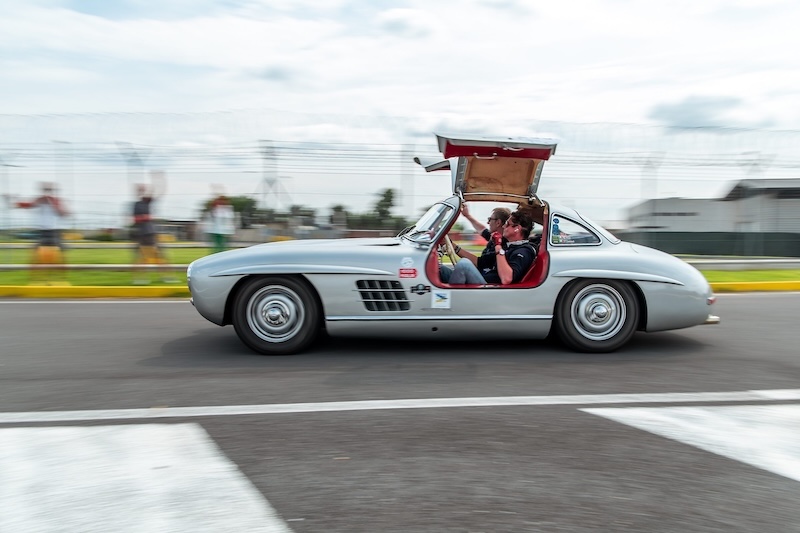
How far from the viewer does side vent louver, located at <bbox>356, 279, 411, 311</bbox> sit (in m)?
5.45

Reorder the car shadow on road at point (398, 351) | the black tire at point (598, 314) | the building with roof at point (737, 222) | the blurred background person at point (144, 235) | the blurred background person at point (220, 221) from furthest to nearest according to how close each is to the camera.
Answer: the building with roof at point (737, 222) → the blurred background person at point (220, 221) → the blurred background person at point (144, 235) → the black tire at point (598, 314) → the car shadow on road at point (398, 351)

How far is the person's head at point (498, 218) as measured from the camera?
633 cm

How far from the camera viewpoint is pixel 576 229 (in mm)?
6004

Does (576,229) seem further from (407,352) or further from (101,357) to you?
(101,357)

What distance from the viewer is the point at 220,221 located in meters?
12.1

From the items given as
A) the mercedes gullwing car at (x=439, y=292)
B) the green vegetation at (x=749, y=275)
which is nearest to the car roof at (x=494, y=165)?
the mercedes gullwing car at (x=439, y=292)

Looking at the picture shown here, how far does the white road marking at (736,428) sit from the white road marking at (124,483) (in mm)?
2089

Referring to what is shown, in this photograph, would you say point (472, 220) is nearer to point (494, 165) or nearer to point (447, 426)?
point (494, 165)

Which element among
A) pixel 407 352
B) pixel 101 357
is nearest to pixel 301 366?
pixel 407 352

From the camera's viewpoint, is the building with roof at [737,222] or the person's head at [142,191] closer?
the person's head at [142,191]

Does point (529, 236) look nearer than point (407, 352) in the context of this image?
No

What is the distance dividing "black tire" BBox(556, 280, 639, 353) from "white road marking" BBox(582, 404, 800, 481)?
63.1 inches

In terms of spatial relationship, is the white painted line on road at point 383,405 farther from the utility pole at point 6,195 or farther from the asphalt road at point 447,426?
the utility pole at point 6,195

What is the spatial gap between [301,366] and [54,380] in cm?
166
